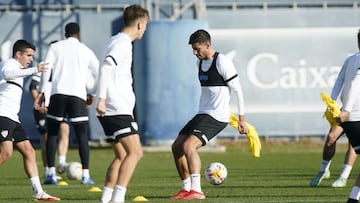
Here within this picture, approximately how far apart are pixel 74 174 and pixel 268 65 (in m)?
12.6

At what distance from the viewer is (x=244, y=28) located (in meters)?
31.2

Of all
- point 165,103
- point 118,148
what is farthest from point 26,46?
point 165,103

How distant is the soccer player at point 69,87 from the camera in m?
18.6

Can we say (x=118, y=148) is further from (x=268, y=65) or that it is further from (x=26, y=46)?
(x=268, y=65)

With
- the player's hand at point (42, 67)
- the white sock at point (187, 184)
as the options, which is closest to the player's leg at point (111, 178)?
the player's hand at point (42, 67)

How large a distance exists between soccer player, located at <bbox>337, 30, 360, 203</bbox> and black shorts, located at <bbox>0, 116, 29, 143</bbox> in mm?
4173

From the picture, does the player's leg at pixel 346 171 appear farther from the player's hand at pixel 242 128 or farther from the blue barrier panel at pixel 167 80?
the blue barrier panel at pixel 167 80

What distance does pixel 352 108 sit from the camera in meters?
13.6

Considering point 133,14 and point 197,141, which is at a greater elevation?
point 133,14

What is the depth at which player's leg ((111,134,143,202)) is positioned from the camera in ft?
42.0

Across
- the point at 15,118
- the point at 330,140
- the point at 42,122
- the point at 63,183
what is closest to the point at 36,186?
the point at 15,118

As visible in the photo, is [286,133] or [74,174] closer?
[74,174]

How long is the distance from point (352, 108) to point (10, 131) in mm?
4448

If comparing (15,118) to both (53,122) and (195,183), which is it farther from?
(53,122)
